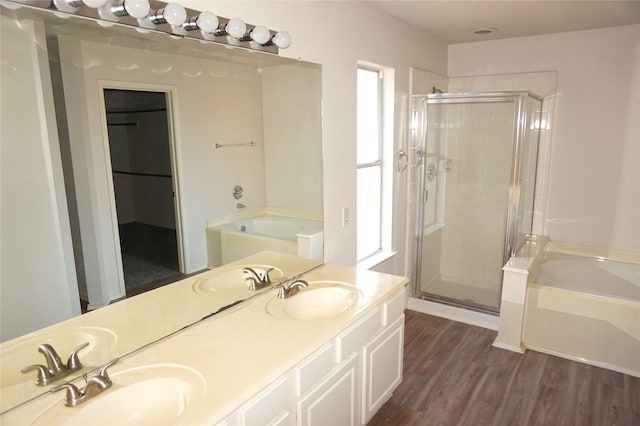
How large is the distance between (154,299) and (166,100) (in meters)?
0.79

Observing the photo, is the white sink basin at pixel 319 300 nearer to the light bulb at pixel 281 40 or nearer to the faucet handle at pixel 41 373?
the faucet handle at pixel 41 373

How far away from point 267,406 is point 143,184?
0.92 meters

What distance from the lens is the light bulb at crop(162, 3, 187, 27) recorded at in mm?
1549

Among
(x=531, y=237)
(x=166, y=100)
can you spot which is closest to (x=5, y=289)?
(x=166, y=100)

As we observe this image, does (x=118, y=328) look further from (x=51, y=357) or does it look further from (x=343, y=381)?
(x=343, y=381)

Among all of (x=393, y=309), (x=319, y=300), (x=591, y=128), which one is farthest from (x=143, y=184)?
(x=591, y=128)

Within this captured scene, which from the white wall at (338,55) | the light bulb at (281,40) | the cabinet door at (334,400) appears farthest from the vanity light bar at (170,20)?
the cabinet door at (334,400)

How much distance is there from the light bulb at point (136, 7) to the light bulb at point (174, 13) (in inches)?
3.3

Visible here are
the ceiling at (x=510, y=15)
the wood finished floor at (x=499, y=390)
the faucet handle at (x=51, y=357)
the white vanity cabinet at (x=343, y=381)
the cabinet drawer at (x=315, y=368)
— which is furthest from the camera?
the ceiling at (x=510, y=15)

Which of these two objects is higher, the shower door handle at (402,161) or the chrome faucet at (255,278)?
the shower door handle at (402,161)

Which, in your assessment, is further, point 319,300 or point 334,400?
point 319,300

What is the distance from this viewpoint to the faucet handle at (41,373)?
4.41 ft

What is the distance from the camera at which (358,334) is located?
1.99 metres

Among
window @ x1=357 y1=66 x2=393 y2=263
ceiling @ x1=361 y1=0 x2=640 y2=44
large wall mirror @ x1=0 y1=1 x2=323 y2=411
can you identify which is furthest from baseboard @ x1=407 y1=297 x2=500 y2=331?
ceiling @ x1=361 y1=0 x2=640 y2=44
